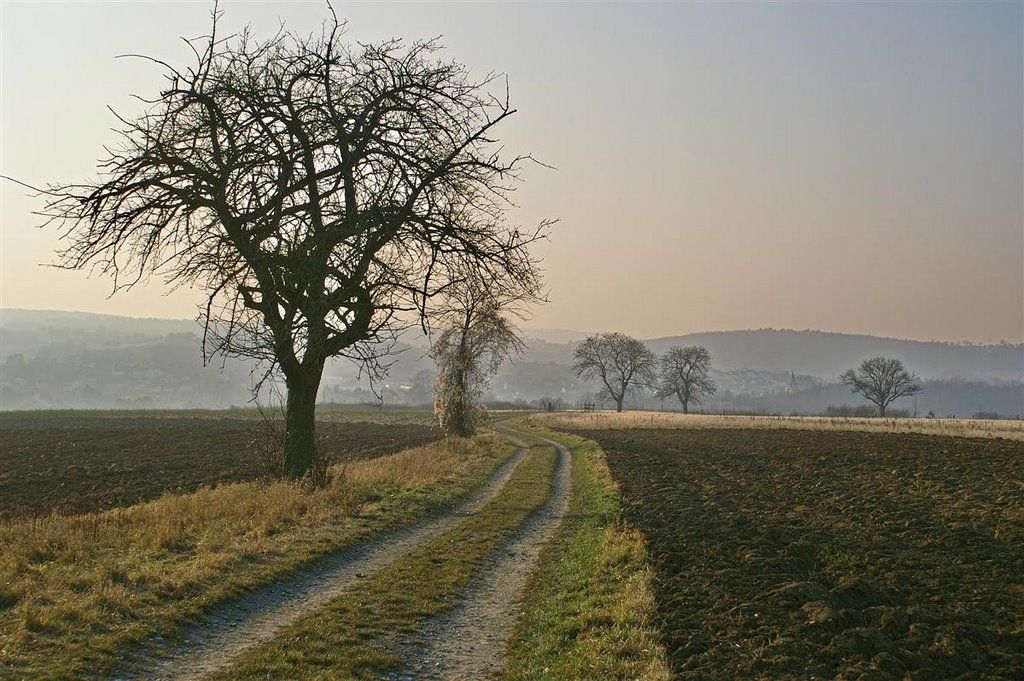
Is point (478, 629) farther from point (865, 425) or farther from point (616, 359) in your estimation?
point (616, 359)

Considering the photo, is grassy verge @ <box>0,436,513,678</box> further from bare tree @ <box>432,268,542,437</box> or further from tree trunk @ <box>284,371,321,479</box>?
bare tree @ <box>432,268,542,437</box>

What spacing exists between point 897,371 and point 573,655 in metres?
114

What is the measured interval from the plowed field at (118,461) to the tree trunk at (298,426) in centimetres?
86

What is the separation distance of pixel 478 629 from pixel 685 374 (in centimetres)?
10924

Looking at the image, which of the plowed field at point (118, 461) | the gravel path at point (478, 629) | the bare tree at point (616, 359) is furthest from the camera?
the bare tree at point (616, 359)

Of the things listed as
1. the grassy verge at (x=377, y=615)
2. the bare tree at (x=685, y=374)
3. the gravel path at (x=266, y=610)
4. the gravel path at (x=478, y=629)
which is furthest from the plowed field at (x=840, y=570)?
the bare tree at (x=685, y=374)

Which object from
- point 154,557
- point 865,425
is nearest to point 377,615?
point 154,557

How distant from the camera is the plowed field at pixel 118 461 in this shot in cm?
2112

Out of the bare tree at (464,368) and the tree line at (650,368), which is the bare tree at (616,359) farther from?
the bare tree at (464,368)

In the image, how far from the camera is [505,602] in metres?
10.2

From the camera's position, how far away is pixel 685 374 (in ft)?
375

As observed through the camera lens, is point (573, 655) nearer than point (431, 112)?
Yes

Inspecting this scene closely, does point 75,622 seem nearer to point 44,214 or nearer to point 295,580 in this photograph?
point 295,580

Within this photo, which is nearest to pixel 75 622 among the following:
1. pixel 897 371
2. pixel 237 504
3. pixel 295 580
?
pixel 295 580
